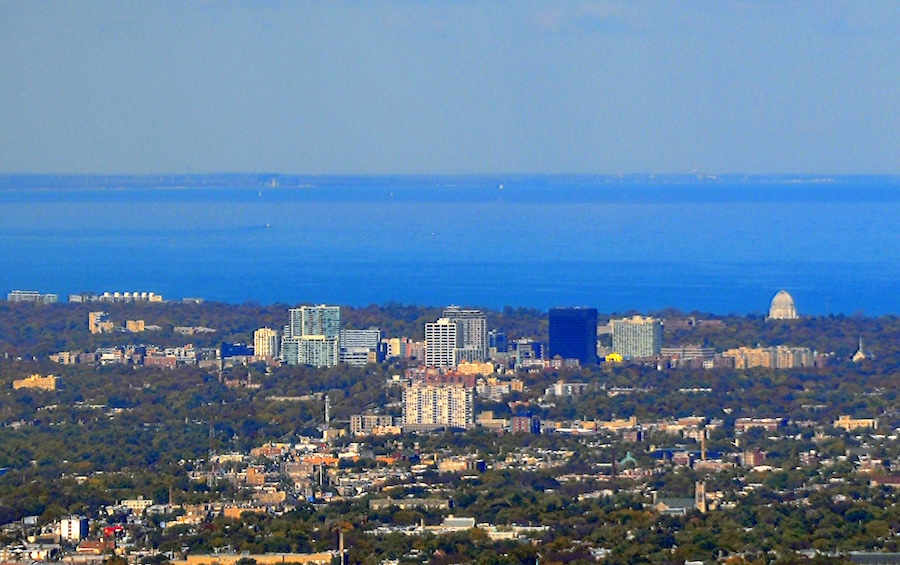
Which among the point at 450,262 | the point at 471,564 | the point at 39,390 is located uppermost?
the point at 450,262

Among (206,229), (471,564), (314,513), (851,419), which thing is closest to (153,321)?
(851,419)

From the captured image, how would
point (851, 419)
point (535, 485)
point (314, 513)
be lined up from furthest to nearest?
1. point (851, 419)
2. point (535, 485)
3. point (314, 513)

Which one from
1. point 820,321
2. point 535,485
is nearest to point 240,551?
point 535,485

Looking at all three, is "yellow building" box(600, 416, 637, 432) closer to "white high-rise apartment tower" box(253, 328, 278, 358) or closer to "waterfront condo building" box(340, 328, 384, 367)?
"waterfront condo building" box(340, 328, 384, 367)

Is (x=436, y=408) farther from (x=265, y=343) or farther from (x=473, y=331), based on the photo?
(x=265, y=343)

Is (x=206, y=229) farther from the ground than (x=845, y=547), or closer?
farther from the ground

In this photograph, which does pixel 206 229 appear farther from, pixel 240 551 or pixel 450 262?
pixel 240 551

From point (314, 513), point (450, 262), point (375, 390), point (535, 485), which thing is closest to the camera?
point (314, 513)

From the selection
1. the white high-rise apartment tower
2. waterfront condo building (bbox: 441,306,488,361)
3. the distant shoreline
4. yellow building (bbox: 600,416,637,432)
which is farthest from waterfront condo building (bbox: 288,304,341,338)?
the distant shoreline

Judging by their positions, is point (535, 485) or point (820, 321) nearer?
point (535, 485)

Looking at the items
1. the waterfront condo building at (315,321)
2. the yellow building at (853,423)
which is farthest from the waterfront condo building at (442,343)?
the yellow building at (853,423)
